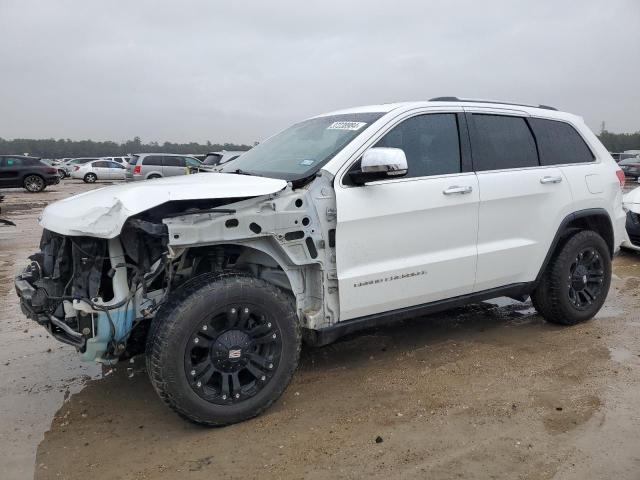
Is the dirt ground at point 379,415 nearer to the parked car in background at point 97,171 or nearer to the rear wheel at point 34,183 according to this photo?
the rear wheel at point 34,183

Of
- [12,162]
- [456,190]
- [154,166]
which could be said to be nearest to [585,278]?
[456,190]

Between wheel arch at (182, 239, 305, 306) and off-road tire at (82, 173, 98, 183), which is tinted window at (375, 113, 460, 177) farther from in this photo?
off-road tire at (82, 173, 98, 183)

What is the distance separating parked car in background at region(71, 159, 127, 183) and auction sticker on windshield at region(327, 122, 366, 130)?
105ft

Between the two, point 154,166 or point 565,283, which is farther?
point 154,166

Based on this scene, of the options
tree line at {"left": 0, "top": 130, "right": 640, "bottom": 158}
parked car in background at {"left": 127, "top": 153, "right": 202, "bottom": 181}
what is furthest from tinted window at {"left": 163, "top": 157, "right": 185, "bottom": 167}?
tree line at {"left": 0, "top": 130, "right": 640, "bottom": 158}

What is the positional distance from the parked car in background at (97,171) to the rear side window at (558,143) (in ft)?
105

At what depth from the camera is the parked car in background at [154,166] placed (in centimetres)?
2408

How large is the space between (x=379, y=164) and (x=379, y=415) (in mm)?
1508

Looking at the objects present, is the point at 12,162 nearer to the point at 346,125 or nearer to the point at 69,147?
the point at 346,125

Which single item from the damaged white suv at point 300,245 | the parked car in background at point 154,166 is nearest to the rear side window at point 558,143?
the damaged white suv at point 300,245

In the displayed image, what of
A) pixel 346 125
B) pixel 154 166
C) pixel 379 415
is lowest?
pixel 379 415

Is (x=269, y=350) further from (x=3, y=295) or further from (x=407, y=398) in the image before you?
(x=3, y=295)

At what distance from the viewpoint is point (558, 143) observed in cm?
471

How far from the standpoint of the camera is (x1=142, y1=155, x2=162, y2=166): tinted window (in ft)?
80.0
